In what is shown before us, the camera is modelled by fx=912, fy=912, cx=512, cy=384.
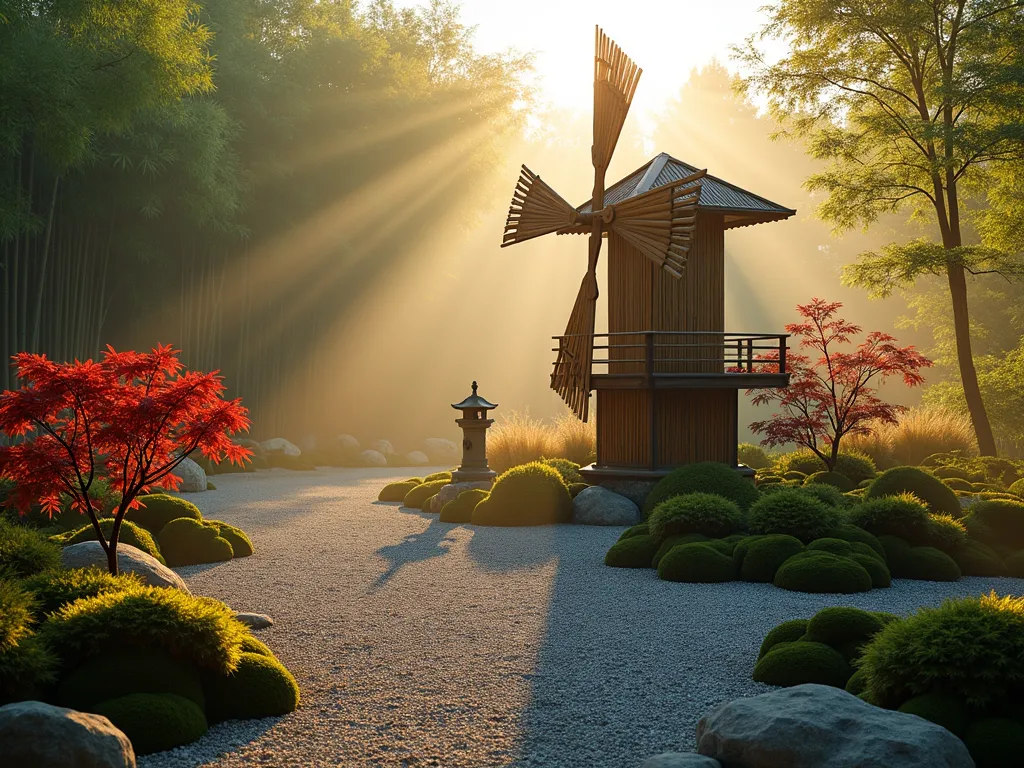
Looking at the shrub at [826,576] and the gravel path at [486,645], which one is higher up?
the shrub at [826,576]

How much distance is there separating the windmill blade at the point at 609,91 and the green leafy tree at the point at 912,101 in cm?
574

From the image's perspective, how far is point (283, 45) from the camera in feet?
82.1

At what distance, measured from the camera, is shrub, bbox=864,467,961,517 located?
32.0 feet

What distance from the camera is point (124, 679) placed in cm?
420

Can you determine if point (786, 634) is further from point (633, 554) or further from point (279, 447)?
point (279, 447)

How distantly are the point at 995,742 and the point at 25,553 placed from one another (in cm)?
569

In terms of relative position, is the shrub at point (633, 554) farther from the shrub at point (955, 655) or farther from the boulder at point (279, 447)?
the boulder at point (279, 447)

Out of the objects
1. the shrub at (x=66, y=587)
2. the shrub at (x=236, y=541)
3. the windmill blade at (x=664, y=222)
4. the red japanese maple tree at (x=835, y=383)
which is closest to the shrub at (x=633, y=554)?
the windmill blade at (x=664, y=222)

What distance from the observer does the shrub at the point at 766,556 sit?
310 inches

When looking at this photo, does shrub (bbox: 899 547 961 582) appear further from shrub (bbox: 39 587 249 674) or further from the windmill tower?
shrub (bbox: 39 587 249 674)

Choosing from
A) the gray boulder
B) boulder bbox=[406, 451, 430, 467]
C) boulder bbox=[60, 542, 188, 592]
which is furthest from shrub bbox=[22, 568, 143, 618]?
boulder bbox=[406, 451, 430, 467]

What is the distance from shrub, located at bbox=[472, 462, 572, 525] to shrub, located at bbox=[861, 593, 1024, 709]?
24.8 ft

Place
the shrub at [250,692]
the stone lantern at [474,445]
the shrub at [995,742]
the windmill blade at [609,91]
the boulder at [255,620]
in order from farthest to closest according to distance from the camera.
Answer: the stone lantern at [474,445]
the windmill blade at [609,91]
the boulder at [255,620]
the shrub at [250,692]
the shrub at [995,742]

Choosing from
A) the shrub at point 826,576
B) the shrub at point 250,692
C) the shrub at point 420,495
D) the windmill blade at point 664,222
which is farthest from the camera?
the shrub at point 420,495
